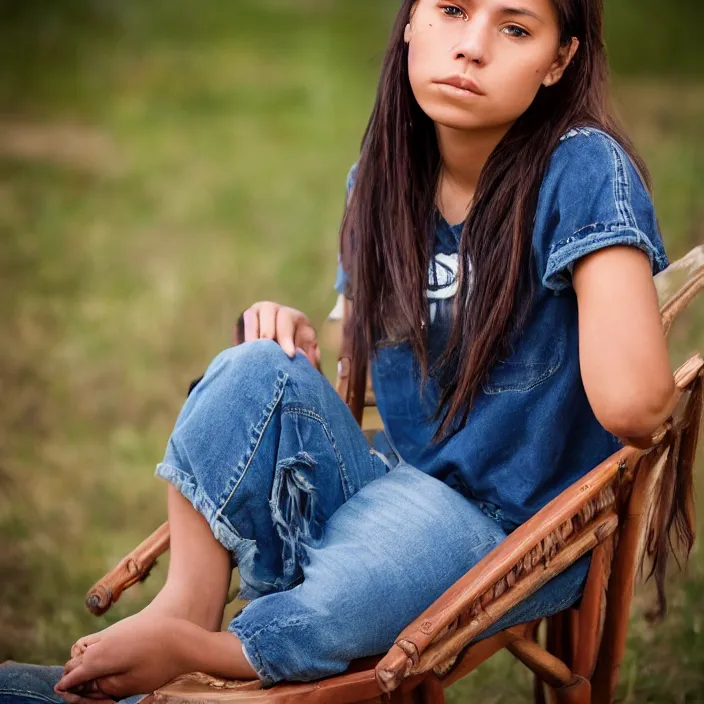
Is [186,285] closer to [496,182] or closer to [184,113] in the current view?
[184,113]

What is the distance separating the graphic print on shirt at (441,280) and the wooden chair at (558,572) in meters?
0.29

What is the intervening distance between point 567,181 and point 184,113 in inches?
170

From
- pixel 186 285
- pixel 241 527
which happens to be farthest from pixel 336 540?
pixel 186 285

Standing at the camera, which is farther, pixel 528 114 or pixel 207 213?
pixel 207 213

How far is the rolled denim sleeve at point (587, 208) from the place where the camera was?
57.1 inches

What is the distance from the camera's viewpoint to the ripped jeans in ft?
4.83

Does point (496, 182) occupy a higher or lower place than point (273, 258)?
lower

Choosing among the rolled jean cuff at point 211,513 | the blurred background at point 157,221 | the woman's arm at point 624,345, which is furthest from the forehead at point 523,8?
the rolled jean cuff at point 211,513

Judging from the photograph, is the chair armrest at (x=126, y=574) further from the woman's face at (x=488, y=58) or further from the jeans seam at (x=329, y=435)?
the woman's face at (x=488, y=58)

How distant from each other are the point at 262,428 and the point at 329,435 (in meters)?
0.11

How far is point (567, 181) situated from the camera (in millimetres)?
1538

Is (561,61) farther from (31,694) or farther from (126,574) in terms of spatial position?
(31,694)

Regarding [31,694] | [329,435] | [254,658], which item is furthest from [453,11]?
[31,694]

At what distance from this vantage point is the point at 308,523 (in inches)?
62.3
